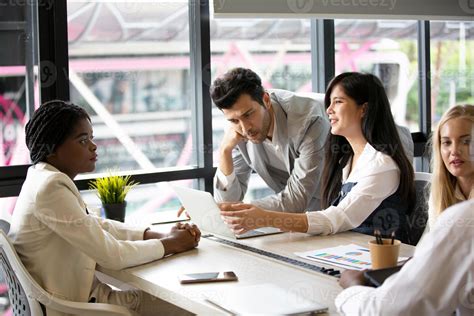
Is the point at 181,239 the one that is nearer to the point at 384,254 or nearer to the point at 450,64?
the point at 384,254

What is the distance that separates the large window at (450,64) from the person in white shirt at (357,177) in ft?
7.71

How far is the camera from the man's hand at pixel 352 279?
79.0 inches

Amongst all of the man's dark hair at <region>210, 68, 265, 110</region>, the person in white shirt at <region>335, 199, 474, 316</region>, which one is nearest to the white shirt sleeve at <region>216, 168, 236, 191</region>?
the man's dark hair at <region>210, 68, 265, 110</region>

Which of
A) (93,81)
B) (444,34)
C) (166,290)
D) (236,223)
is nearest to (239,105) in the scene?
(236,223)

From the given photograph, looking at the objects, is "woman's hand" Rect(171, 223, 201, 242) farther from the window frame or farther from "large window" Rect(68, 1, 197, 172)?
"large window" Rect(68, 1, 197, 172)

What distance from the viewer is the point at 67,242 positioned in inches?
98.5

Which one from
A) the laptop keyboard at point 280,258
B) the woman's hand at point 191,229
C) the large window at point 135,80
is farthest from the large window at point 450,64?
the woman's hand at point 191,229

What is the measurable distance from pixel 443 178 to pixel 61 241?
4.36 feet

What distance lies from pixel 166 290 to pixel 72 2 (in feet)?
6.63

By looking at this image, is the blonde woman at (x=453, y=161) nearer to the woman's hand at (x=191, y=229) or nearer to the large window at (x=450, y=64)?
the woman's hand at (x=191, y=229)

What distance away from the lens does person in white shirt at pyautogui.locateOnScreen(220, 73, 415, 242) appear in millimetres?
2855

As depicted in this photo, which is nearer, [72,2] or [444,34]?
[72,2]

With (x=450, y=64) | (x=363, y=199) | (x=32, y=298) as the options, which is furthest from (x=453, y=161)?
(x=450, y=64)

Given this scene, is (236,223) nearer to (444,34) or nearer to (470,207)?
(470,207)
